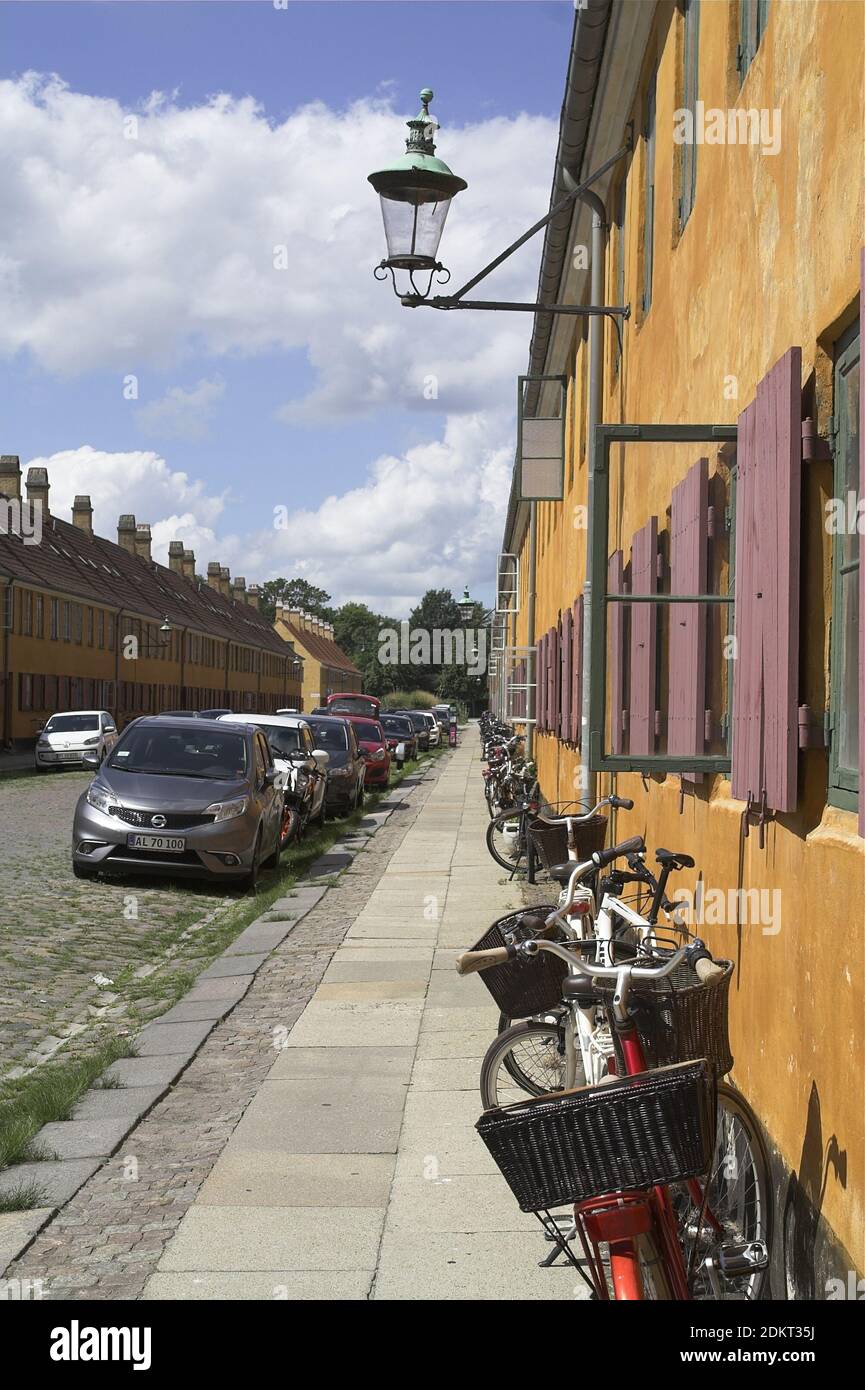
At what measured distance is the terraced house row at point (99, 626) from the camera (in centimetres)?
5212

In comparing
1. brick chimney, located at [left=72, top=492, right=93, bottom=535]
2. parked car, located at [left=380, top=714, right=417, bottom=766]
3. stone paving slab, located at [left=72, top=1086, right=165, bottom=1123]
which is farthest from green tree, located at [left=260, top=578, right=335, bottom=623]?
stone paving slab, located at [left=72, top=1086, right=165, bottom=1123]

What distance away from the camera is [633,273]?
32.2 ft

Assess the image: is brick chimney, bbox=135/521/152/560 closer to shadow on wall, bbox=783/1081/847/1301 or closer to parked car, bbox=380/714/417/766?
parked car, bbox=380/714/417/766

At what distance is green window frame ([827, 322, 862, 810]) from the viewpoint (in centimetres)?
395

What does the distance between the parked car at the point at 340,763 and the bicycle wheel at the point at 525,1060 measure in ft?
66.9

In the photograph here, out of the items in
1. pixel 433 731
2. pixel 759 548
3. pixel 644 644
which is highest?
pixel 759 548

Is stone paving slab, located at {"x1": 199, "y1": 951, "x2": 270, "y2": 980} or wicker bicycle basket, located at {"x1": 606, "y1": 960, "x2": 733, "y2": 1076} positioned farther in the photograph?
stone paving slab, located at {"x1": 199, "y1": 951, "x2": 270, "y2": 980}

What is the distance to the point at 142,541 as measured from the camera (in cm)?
8381

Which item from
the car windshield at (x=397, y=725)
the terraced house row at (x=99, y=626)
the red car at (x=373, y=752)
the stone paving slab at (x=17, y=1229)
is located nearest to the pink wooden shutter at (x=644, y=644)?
the stone paving slab at (x=17, y=1229)

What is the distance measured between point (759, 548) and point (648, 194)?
5176 millimetres

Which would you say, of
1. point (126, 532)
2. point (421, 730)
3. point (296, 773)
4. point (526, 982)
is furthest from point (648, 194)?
point (126, 532)

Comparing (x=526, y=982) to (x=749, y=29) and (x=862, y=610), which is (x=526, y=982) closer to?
(x=862, y=610)

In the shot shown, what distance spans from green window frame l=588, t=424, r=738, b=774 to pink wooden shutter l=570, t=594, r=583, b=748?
777 centimetres

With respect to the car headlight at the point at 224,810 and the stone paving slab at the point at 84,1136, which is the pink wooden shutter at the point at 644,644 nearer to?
the stone paving slab at the point at 84,1136
